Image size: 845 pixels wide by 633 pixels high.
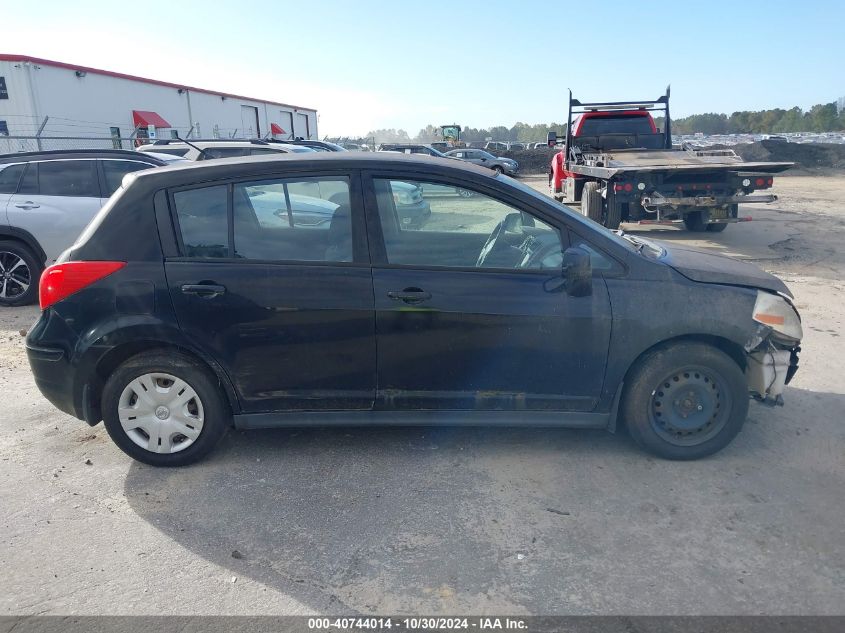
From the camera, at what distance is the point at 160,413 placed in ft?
12.2

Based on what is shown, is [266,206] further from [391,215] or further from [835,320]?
[835,320]

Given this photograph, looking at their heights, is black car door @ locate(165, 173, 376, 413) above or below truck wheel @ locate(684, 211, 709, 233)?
above

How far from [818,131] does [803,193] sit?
1940 inches

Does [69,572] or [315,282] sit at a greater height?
[315,282]

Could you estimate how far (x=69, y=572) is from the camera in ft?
9.49

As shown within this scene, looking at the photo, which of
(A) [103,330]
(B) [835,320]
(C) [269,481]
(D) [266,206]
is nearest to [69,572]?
(C) [269,481]

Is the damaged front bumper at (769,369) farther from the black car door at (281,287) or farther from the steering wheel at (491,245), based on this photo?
the black car door at (281,287)

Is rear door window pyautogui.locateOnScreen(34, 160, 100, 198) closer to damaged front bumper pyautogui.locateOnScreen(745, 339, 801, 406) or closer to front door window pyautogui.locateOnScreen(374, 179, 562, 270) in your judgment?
front door window pyautogui.locateOnScreen(374, 179, 562, 270)

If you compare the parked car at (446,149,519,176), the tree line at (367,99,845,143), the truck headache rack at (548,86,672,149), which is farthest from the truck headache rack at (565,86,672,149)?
the tree line at (367,99,845,143)

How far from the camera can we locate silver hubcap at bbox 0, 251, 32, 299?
766 cm

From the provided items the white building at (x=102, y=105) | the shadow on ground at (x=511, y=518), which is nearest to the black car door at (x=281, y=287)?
the shadow on ground at (x=511, y=518)

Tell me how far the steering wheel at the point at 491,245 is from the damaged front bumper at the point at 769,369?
161 cm

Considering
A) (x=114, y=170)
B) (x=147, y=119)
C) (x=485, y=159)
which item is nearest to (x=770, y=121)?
(x=485, y=159)

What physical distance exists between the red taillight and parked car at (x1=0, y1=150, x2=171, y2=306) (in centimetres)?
458
